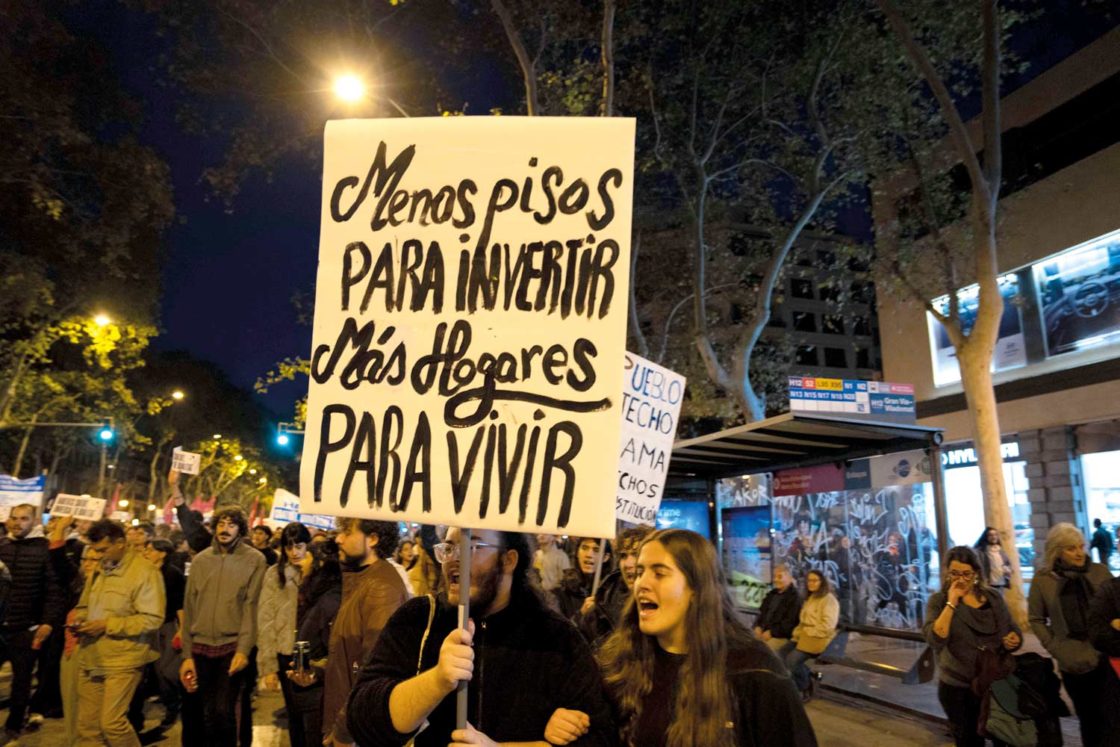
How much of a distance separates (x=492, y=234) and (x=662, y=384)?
4.22m

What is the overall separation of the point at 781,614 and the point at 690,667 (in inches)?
245

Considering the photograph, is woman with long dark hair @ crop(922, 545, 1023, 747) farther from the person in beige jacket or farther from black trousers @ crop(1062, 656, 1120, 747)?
the person in beige jacket

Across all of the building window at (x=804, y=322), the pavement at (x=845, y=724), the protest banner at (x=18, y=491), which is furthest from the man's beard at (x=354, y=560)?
the building window at (x=804, y=322)

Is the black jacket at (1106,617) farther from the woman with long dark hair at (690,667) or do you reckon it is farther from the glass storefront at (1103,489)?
the glass storefront at (1103,489)

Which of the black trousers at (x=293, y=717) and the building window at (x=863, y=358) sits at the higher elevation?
the building window at (x=863, y=358)

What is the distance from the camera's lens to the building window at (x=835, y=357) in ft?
205

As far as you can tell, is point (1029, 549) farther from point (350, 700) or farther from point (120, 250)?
point (120, 250)

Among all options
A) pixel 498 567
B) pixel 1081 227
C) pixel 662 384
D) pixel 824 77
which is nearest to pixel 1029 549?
pixel 1081 227

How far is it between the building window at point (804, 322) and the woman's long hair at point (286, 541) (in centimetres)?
5839

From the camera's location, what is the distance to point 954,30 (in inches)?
513

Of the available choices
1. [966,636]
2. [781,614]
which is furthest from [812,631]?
[966,636]

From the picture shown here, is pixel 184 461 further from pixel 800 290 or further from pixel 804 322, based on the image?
pixel 804 322

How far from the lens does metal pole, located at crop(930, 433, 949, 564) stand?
322 inches

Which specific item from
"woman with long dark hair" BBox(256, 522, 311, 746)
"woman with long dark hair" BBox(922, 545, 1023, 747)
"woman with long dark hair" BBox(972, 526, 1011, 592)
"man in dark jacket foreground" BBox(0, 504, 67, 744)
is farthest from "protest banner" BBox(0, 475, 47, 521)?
"woman with long dark hair" BBox(972, 526, 1011, 592)
